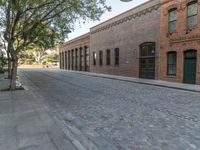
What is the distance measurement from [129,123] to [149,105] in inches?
123

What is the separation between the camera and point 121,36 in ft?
98.0

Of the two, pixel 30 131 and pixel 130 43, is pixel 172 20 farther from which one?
pixel 30 131

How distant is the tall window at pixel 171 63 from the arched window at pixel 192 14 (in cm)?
297

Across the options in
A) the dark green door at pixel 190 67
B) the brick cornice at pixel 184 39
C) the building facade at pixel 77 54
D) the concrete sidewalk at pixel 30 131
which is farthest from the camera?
the building facade at pixel 77 54

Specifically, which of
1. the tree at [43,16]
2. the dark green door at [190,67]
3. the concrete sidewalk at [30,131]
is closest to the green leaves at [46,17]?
the tree at [43,16]

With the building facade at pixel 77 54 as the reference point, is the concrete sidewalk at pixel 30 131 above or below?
below

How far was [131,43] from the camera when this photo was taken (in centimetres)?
2739

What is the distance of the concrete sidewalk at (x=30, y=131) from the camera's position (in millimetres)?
5039

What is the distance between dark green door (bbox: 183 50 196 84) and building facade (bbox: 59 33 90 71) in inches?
982

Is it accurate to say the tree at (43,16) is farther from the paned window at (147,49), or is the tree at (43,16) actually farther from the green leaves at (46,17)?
the paned window at (147,49)

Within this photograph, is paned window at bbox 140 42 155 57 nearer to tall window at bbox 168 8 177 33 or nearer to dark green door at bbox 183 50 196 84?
tall window at bbox 168 8 177 33

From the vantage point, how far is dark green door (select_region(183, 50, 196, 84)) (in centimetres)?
1861

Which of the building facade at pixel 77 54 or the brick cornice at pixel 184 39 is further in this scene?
the building facade at pixel 77 54

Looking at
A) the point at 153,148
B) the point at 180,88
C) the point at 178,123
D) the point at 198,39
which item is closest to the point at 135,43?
the point at 198,39
